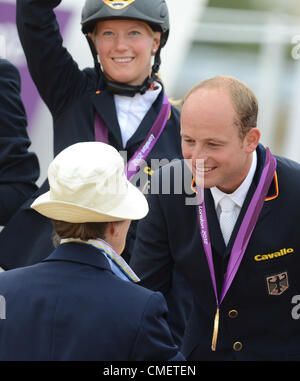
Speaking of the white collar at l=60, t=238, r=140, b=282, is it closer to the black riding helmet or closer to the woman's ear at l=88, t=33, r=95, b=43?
the black riding helmet

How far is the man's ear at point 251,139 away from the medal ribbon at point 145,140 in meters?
1.02

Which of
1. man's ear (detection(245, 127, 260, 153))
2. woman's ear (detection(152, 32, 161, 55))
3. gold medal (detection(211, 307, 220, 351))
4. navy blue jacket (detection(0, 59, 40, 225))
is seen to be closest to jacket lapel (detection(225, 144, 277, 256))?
man's ear (detection(245, 127, 260, 153))

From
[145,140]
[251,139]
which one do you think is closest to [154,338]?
[251,139]

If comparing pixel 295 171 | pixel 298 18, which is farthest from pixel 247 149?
pixel 298 18

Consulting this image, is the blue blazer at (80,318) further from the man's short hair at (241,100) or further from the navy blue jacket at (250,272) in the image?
the man's short hair at (241,100)

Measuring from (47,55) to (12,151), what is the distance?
584 mm

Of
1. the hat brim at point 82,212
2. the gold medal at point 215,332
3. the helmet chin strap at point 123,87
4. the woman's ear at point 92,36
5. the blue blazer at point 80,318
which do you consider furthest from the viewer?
the woman's ear at point 92,36

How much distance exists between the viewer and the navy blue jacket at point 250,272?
3.31m

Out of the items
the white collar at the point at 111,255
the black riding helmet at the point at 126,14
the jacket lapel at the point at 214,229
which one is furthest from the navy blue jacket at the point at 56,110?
the white collar at the point at 111,255

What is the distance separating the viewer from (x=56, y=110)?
4.38 meters

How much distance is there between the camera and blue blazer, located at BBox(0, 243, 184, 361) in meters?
2.49

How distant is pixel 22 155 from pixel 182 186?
116 cm
